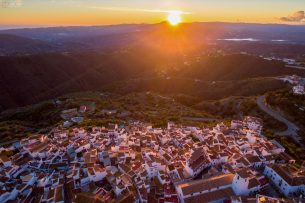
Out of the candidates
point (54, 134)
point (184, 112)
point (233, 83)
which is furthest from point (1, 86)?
point (233, 83)

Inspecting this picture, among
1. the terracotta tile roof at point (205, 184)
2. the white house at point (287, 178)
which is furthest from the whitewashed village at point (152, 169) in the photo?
the terracotta tile roof at point (205, 184)

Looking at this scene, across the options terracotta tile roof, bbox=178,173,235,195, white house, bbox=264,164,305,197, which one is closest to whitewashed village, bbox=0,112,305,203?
white house, bbox=264,164,305,197

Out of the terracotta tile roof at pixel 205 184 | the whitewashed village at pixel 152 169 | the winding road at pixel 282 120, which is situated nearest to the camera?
the terracotta tile roof at pixel 205 184

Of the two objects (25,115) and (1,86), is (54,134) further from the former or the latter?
(1,86)

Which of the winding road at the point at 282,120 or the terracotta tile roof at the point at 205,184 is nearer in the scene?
the terracotta tile roof at the point at 205,184

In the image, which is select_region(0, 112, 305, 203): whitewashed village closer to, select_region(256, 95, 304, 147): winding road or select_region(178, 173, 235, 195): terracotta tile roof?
select_region(178, 173, 235, 195): terracotta tile roof

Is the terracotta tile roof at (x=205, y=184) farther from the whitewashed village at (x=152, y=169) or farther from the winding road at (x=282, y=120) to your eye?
the winding road at (x=282, y=120)
